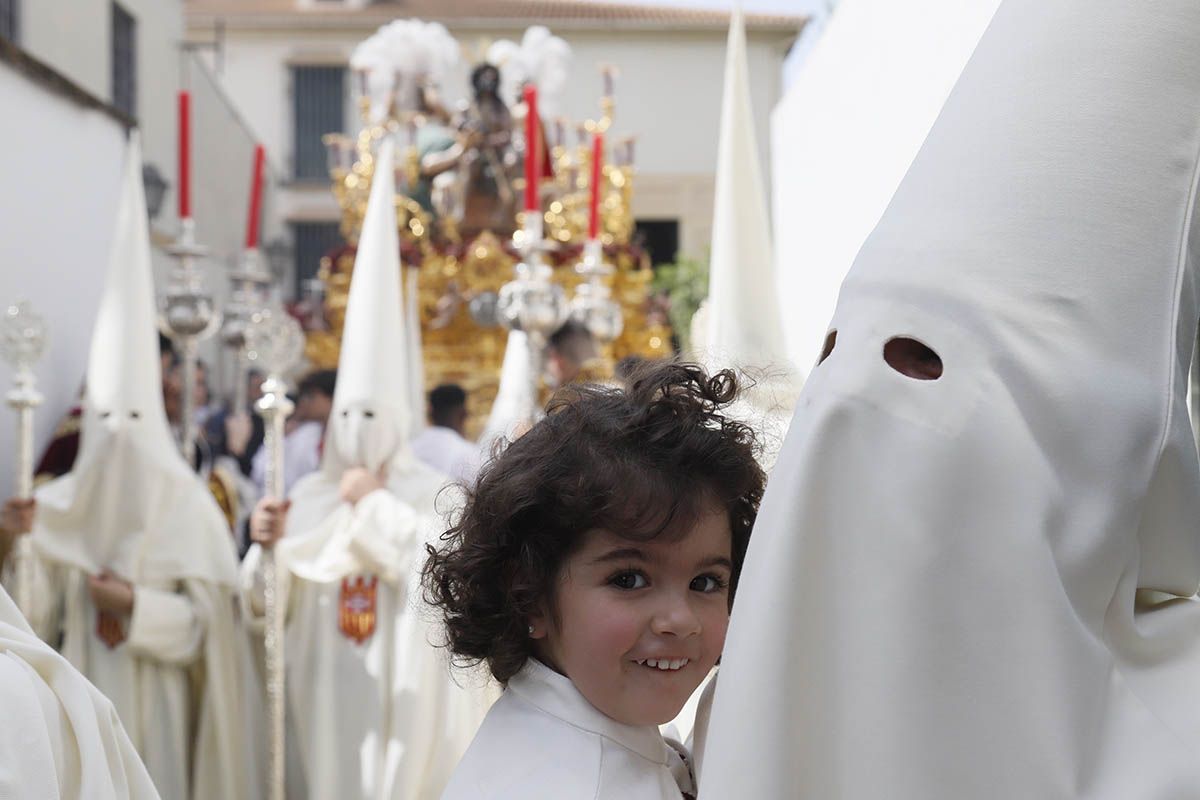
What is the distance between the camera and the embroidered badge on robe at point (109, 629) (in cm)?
466

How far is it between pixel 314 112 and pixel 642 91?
5628 mm

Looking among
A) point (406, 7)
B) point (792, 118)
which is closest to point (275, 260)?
point (406, 7)

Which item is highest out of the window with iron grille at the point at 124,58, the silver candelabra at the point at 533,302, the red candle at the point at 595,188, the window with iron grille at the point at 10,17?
the window with iron grille at the point at 124,58

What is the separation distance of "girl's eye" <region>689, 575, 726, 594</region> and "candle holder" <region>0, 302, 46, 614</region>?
289cm

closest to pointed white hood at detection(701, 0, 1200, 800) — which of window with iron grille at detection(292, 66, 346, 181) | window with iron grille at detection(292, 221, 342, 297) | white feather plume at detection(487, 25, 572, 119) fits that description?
white feather plume at detection(487, 25, 572, 119)

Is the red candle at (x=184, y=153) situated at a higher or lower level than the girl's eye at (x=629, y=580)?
higher

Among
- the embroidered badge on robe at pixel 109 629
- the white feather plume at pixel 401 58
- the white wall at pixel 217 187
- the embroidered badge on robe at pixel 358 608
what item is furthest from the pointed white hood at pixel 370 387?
the white wall at pixel 217 187

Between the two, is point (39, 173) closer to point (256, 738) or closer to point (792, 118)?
point (256, 738)

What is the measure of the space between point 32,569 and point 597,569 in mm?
3302

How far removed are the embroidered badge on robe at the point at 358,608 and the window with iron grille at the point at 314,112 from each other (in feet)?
68.9

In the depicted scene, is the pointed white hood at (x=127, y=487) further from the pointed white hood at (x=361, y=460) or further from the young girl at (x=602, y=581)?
the young girl at (x=602, y=581)

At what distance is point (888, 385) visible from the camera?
39.8 inches

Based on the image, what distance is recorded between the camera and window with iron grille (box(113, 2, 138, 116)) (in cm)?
1155

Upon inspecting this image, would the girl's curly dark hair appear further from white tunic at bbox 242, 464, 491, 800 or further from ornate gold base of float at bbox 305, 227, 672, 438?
ornate gold base of float at bbox 305, 227, 672, 438
